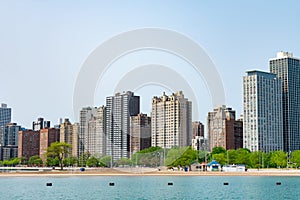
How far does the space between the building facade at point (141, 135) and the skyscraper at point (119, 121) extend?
203 cm

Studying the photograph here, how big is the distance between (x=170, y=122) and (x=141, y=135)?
26.1 meters

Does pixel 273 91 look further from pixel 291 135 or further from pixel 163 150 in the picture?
pixel 163 150

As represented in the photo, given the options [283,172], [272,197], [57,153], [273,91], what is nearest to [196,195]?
[272,197]

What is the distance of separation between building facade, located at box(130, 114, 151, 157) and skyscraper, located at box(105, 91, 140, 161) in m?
2.03

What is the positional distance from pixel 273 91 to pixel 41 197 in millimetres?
149445

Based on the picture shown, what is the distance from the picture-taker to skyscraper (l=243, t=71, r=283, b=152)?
7357 inches

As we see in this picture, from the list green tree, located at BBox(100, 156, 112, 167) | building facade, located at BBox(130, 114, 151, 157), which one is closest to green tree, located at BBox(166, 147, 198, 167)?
building facade, located at BBox(130, 114, 151, 157)

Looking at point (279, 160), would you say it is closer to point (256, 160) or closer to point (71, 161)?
point (256, 160)

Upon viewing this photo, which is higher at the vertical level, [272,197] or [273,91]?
[273,91]

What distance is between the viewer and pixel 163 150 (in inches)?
5960

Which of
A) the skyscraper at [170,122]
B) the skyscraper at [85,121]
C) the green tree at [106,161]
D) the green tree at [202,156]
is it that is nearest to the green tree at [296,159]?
the green tree at [202,156]

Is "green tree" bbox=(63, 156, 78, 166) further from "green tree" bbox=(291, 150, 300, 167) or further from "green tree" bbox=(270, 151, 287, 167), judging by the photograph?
"green tree" bbox=(291, 150, 300, 167)

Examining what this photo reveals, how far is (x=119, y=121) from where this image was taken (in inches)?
6358

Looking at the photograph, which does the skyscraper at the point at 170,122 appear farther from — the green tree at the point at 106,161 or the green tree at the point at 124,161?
the green tree at the point at 106,161
